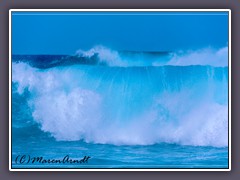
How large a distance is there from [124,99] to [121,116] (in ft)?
0.46

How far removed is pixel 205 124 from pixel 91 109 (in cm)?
93

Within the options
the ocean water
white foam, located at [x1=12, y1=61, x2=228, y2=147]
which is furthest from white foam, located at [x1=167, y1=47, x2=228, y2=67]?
white foam, located at [x1=12, y1=61, x2=228, y2=147]

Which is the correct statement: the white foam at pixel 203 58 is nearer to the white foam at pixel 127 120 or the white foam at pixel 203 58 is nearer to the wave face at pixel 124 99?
the wave face at pixel 124 99

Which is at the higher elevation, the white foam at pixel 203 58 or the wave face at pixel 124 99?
the white foam at pixel 203 58

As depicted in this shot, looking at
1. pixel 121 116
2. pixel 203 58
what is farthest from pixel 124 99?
pixel 203 58

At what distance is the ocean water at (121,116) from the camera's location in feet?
10.7

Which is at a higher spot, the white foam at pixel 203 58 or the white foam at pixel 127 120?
the white foam at pixel 203 58

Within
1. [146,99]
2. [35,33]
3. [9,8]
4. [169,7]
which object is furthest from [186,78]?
[9,8]

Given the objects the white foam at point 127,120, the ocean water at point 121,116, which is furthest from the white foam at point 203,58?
the white foam at point 127,120

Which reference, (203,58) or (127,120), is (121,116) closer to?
(127,120)

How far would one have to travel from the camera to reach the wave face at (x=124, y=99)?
3266 mm

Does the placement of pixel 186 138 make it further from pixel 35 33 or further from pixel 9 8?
pixel 9 8

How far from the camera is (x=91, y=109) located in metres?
3.28

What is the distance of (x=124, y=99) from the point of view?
329 cm
